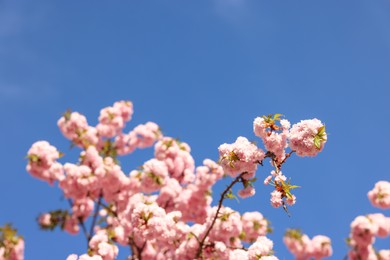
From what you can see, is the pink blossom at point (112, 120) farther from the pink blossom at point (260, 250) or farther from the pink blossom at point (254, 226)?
the pink blossom at point (260, 250)

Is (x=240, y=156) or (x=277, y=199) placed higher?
(x=240, y=156)

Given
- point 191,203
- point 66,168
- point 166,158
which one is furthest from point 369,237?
point 66,168

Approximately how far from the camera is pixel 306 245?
17.5 metres

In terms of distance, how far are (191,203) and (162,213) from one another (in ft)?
21.2

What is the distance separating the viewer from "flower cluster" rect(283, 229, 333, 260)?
17.2 metres

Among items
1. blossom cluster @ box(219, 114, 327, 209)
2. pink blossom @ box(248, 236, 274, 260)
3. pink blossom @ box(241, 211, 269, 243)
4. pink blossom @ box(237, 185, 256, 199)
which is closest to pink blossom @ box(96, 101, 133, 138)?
pink blossom @ box(241, 211, 269, 243)

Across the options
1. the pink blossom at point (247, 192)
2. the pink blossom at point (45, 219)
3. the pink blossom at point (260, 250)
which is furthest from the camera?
the pink blossom at point (45, 219)

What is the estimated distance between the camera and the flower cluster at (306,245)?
56.5ft

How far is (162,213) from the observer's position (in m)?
7.43

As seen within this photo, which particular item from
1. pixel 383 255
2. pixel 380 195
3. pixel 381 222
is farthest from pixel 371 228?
pixel 383 255

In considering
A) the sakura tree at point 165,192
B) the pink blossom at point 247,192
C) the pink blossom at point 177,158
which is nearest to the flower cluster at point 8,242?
the sakura tree at point 165,192

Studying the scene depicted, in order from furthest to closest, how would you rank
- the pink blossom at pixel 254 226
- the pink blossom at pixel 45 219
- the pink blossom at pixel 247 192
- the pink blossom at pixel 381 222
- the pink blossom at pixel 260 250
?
the pink blossom at pixel 45 219 → the pink blossom at pixel 254 226 → the pink blossom at pixel 381 222 → the pink blossom at pixel 260 250 → the pink blossom at pixel 247 192

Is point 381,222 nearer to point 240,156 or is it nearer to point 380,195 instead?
point 380,195

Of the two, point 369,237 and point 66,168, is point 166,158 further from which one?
point 369,237
